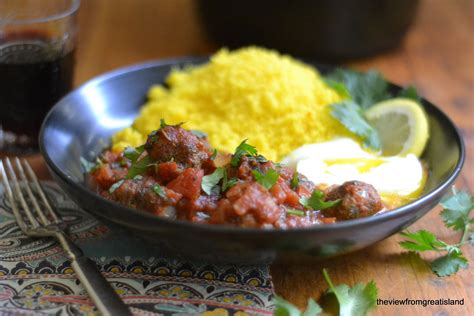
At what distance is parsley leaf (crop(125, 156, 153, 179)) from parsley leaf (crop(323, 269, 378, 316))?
74 cm

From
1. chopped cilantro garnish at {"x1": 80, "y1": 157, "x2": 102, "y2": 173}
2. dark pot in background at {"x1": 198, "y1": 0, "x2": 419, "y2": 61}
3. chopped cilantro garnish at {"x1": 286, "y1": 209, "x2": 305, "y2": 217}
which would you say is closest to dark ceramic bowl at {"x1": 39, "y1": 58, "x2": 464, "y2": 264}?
chopped cilantro garnish at {"x1": 80, "y1": 157, "x2": 102, "y2": 173}

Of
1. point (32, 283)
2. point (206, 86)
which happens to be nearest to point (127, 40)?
point (206, 86)

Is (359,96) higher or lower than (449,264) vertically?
higher

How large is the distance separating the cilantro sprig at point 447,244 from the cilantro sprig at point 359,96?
19.5 inches

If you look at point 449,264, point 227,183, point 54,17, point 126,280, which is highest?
point 54,17

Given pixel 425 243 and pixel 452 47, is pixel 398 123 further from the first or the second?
pixel 452 47

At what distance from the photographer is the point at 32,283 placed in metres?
2.11

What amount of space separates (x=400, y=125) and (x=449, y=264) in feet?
2.71

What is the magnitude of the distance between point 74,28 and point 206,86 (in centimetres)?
72

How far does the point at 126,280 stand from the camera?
2129 millimetres

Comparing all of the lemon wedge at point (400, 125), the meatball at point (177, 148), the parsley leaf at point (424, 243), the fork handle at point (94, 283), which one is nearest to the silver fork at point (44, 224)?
the fork handle at point (94, 283)

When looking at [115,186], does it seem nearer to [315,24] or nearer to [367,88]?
[367,88]

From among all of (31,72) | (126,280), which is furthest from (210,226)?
(31,72)

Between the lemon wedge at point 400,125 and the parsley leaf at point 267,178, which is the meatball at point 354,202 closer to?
the parsley leaf at point 267,178
